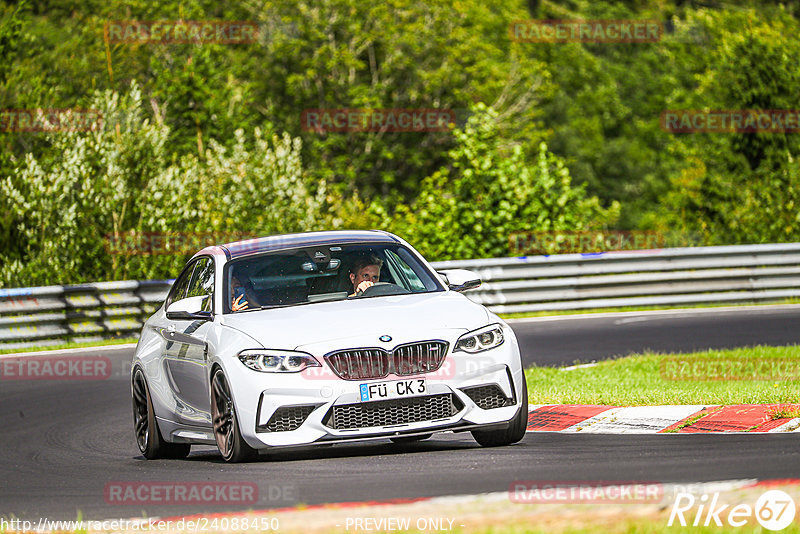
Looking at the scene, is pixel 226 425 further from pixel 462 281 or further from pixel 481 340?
pixel 462 281

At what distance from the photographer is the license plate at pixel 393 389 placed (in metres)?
8.36

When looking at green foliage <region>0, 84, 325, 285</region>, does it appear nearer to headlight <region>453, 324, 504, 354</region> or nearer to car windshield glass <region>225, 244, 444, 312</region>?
car windshield glass <region>225, 244, 444, 312</region>

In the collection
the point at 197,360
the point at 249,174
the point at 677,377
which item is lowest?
the point at 249,174

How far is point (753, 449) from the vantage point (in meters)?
8.11

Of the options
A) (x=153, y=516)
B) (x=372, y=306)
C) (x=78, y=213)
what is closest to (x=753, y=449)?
(x=372, y=306)

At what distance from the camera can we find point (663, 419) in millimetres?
10008

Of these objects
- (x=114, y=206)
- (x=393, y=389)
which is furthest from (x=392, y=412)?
(x=114, y=206)

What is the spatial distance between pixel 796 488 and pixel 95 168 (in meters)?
20.4

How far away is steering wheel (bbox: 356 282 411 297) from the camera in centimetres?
956

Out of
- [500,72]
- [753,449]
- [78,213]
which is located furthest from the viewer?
[500,72]

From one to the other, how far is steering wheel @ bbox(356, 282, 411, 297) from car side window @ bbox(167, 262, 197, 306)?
167cm

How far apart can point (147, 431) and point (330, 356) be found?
8.33ft

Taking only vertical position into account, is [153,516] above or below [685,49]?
above

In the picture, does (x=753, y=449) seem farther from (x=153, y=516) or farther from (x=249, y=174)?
(x=249, y=174)
